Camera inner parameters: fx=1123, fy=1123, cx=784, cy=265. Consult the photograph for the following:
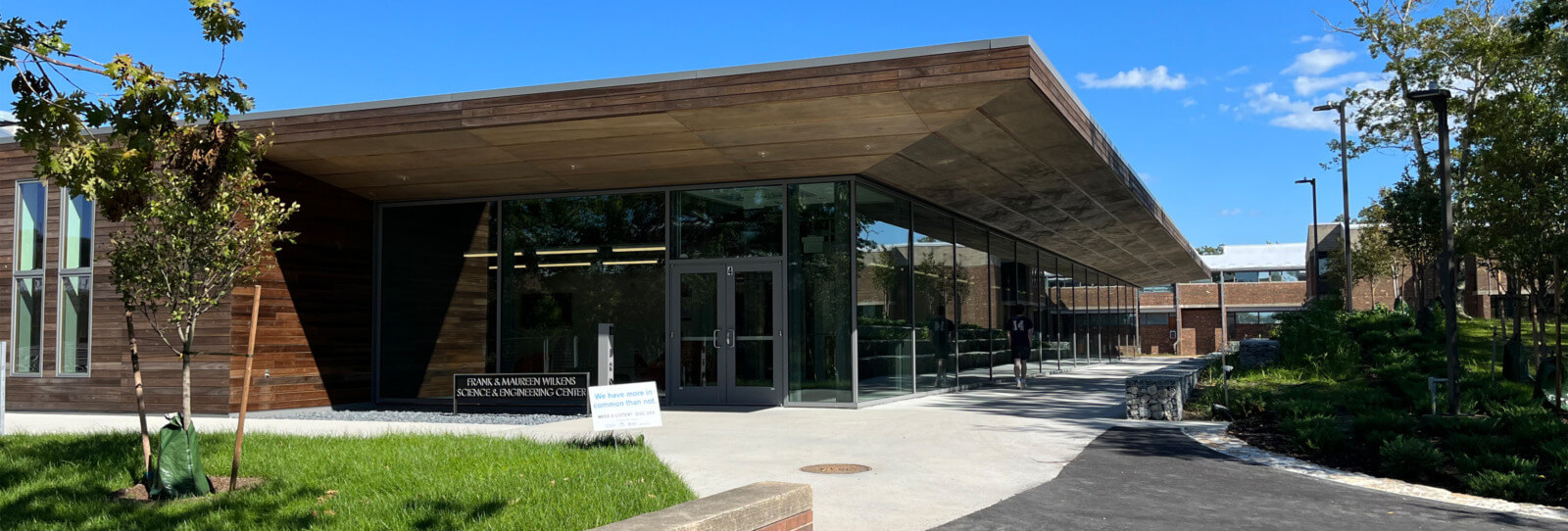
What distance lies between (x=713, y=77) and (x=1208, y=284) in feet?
184

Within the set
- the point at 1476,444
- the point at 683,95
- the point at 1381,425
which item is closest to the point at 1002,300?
the point at 683,95

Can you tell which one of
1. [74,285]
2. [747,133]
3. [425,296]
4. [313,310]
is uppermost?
[747,133]

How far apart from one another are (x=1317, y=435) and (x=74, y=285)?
1639cm

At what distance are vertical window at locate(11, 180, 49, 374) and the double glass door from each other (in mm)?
9335

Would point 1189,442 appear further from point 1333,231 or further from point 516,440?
point 1333,231

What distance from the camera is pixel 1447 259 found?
13.2 meters

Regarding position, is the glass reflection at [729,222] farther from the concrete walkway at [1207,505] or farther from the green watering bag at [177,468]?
the green watering bag at [177,468]

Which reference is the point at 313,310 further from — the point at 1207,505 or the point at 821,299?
the point at 1207,505

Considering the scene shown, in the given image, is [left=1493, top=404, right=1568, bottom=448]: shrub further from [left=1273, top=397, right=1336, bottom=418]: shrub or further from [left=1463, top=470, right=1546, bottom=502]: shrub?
[left=1273, top=397, right=1336, bottom=418]: shrub

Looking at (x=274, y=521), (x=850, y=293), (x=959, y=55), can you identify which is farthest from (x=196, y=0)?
(x=850, y=293)

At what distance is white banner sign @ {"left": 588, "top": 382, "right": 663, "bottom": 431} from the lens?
30.6 feet

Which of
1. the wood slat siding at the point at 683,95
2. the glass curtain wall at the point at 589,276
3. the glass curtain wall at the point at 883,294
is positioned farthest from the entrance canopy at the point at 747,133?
the glass curtain wall at the point at 883,294

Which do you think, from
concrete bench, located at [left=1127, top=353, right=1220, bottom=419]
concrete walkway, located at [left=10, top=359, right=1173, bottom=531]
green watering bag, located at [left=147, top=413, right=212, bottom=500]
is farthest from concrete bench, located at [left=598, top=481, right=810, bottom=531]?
concrete bench, located at [left=1127, top=353, right=1220, bottom=419]

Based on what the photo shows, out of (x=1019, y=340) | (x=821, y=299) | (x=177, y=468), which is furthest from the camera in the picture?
(x=1019, y=340)
